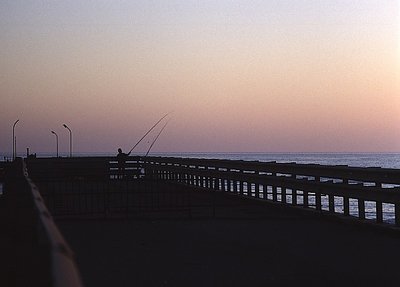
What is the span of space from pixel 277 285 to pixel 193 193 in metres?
18.0

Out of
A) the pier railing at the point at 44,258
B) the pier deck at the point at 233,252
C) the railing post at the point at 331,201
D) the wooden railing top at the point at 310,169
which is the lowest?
the pier deck at the point at 233,252

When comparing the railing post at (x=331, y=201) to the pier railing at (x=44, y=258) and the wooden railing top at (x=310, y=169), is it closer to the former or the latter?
the wooden railing top at (x=310, y=169)

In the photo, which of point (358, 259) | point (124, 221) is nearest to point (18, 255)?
point (358, 259)

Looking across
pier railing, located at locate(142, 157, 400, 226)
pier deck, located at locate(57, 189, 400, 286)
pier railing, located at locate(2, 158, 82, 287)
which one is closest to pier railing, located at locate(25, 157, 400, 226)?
pier railing, located at locate(142, 157, 400, 226)

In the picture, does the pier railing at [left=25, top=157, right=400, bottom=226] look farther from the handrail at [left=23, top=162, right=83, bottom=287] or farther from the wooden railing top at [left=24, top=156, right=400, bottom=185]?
the handrail at [left=23, top=162, right=83, bottom=287]

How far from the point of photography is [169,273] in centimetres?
1013

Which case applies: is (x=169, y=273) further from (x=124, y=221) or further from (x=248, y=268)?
(x=124, y=221)

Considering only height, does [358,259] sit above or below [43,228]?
below

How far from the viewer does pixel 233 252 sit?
1213cm

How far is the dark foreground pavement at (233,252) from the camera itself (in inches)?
384

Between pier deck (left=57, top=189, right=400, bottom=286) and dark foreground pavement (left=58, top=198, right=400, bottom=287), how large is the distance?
0.01 m

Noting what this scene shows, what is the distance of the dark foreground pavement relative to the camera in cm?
976

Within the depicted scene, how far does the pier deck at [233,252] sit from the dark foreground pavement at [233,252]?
0.01 meters

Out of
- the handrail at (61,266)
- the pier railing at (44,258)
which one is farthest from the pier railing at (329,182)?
the handrail at (61,266)
